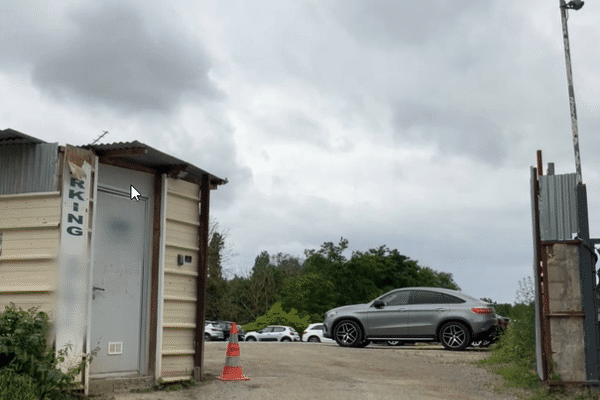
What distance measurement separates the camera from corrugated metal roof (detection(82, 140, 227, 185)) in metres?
8.67

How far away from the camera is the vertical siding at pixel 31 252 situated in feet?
26.7

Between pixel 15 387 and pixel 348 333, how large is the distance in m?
11.2

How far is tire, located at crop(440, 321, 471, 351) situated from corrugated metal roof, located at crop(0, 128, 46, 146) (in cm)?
1147

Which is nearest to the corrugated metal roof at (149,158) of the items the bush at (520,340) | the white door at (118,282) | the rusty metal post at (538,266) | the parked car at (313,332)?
the white door at (118,282)

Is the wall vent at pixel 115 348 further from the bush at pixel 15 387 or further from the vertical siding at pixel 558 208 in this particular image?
the vertical siding at pixel 558 208

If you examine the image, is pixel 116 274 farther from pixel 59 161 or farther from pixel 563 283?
pixel 563 283

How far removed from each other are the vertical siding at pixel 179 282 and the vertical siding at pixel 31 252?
1916 mm

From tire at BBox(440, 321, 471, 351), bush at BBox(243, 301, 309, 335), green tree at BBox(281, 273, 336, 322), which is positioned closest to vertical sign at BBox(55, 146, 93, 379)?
tire at BBox(440, 321, 471, 351)

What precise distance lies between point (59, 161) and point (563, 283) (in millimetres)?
6847

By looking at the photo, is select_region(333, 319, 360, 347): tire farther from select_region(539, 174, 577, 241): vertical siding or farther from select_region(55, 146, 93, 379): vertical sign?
select_region(55, 146, 93, 379): vertical sign

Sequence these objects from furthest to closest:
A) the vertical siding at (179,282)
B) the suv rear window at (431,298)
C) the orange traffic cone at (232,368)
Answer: the suv rear window at (431,298) → the orange traffic cone at (232,368) → the vertical siding at (179,282)

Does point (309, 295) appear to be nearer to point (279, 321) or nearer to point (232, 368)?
point (279, 321)

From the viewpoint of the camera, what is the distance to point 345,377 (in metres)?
10.8

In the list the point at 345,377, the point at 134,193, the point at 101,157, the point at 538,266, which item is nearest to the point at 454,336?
the point at 345,377
